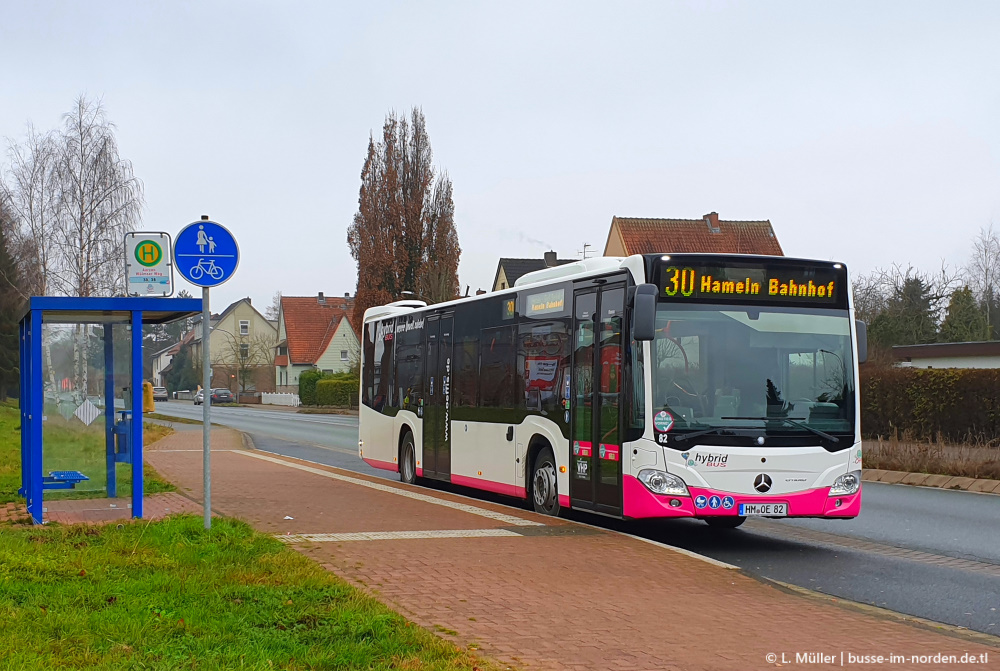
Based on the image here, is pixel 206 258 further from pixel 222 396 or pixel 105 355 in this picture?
pixel 222 396

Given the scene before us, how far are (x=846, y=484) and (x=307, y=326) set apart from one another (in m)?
103

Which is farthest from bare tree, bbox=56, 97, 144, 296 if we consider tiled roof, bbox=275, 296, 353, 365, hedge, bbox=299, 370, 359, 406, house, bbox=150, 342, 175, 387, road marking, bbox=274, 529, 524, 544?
house, bbox=150, 342, 175, 387

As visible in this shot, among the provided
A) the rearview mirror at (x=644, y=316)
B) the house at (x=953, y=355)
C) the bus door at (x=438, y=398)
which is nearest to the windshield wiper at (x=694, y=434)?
the rearview mirror at (x=644, y=316)

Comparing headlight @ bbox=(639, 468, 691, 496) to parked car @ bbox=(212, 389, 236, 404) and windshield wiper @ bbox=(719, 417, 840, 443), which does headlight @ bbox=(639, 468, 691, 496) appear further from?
parked car @ bbox=(212, 389, 236, 404)

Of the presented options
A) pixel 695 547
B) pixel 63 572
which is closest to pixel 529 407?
pixel 695 547

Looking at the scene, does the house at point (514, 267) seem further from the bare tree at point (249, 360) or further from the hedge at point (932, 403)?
the hedge at point (932, 403)

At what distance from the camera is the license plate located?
11.1 meters

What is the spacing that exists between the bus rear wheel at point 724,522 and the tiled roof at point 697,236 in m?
49.4

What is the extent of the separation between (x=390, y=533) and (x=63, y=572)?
11.3ft

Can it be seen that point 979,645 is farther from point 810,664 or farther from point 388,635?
point 388,635

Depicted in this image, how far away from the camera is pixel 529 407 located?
550 inches

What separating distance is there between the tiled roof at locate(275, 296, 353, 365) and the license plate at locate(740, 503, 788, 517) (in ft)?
315

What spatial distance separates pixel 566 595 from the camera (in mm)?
8172

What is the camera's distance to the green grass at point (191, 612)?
600 cm
